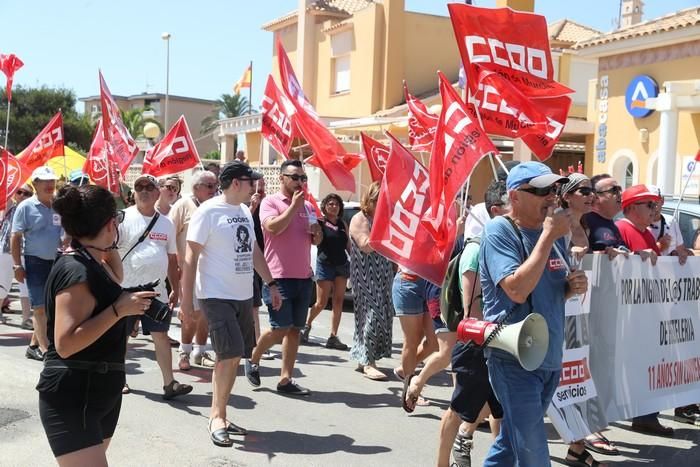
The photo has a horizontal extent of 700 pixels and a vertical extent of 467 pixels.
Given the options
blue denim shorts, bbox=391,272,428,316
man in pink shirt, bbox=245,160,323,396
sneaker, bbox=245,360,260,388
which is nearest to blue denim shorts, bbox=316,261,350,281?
man in pink shirt, bbox=245,160,323,396

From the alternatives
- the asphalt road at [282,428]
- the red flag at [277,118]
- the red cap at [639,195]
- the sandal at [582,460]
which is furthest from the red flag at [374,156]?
the sandal at [582,460]

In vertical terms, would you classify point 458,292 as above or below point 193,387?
above

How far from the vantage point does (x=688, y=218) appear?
8.97 meters

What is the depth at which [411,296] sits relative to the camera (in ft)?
23.6

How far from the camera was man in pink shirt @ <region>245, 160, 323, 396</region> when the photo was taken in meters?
7.32

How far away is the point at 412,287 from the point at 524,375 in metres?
3.23

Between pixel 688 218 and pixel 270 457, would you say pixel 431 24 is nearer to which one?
pixel 688 218

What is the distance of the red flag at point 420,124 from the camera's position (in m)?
10.5

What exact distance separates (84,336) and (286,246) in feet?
13.6

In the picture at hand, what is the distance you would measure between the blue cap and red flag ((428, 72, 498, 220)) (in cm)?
135

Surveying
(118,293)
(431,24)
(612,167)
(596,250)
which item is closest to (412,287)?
(596,250)

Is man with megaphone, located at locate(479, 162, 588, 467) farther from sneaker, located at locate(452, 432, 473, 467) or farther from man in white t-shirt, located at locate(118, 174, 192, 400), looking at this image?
man in white t-shirt, located at locate(118, 174, 192, 400)

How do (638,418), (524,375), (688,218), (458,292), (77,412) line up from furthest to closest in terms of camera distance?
1. (688,218)
2. (638,418)
3. (458,292)
4. (524,375)
5. (77,412)

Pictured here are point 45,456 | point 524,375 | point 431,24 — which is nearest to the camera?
point 524,375
